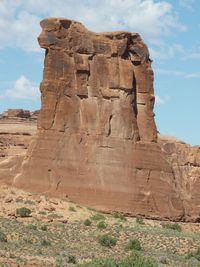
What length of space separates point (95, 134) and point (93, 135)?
0.15m

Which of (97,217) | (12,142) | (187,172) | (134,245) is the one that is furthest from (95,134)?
(12,142)

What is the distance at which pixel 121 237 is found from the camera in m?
41.1

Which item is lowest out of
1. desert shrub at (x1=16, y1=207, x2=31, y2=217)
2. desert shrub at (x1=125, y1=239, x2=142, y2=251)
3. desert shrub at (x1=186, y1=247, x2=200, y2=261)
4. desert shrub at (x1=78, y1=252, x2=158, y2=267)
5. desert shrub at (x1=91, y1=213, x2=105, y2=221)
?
desert shrub at (x1=186, y1=247, x2=200, y2=261)

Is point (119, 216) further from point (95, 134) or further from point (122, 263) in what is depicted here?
point (122, 263)

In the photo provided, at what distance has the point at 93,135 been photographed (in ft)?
159

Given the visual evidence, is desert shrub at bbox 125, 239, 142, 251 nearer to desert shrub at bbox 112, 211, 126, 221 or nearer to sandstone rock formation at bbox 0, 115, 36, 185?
desert shrub at bbox 112, 211, 126, 221

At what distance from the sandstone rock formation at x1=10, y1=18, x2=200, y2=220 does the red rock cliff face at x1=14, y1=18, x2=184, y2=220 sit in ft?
0.21

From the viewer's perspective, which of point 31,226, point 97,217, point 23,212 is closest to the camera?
point 31,226

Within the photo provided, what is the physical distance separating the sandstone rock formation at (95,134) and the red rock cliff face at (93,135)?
0.06m

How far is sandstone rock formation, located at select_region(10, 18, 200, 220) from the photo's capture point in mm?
47438

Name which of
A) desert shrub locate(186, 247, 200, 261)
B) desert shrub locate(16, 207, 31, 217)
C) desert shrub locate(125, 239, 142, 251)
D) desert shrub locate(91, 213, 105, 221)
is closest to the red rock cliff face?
desert shrub locate(91, 213, 105, 221)

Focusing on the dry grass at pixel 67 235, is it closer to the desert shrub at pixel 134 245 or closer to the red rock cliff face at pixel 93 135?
the desert shrub at pixel 134 245

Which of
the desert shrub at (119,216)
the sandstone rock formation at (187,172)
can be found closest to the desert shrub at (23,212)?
the desert shrub at (119,216)

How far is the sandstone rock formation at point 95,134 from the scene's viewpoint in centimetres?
4744
